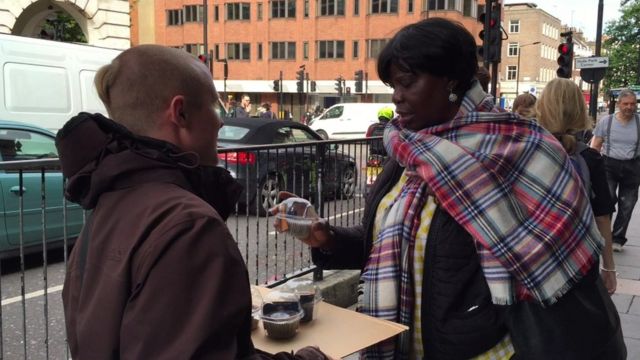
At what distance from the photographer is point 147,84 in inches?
51.0

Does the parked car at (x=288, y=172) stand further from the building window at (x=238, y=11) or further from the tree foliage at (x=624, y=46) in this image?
the tree foliage at (x=624, y=46)

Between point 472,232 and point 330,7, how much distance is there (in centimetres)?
5742

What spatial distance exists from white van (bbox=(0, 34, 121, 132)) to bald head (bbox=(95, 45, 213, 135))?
8317 millimetres

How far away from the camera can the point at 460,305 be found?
169cm

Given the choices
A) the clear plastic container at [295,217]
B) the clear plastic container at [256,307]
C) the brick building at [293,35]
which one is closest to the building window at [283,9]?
the brick building at [293,35]

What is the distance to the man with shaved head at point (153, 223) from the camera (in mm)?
1111

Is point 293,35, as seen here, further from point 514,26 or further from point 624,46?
point 514,26

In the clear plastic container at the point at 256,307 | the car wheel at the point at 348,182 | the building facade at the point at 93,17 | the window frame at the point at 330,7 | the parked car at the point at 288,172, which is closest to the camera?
the clear plastic container at the point at 256,307

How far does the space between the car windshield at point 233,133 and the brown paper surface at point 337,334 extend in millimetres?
8290

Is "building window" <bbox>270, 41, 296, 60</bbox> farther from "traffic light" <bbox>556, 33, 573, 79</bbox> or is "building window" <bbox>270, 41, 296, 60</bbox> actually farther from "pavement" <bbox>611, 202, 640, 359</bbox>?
"pavement" <bbox>611, 202, 640, 359</bbox>

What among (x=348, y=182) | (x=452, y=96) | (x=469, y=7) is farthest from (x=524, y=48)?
(x=452, y=96)

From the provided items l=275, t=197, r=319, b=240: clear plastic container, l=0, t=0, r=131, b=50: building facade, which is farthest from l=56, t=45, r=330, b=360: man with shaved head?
l=0, t=0, r=131, b=50: building facade

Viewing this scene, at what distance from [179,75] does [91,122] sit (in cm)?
21

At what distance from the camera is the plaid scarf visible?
1591 mm
